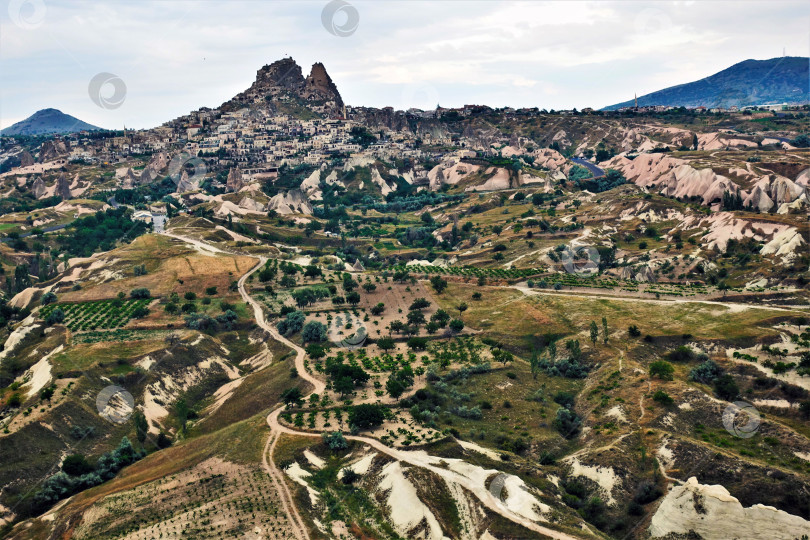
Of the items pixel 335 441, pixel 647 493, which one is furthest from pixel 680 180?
pixel 335 441

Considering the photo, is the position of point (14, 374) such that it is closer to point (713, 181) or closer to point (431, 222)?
point (431, 222)

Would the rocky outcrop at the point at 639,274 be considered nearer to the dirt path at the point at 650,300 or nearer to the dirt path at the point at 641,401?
the dirt path at the point at 650,300

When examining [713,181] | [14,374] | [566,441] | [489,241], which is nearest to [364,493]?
[566,441]

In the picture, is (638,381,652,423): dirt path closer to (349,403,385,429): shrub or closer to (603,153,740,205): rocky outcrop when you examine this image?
(349,403,385,429): shrub

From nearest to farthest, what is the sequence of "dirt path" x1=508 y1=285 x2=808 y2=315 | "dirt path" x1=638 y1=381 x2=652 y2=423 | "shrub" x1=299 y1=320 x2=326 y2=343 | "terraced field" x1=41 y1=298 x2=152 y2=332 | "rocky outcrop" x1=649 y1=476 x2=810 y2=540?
"rocky outcrop" x1=649 y1=476 x2=810 y2=540 → "dirt path" x1=638 y1=381 x2=652 y2=423 → "dirt path" x1=508 y1=285 x2=808 y2=315 → "shrub" x1=299 y1=320 x2=326 y2=343 → "terraced field" x1=41 y1=298 x2=152 y2=332

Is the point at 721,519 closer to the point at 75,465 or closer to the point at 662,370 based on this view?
the point at 662,370

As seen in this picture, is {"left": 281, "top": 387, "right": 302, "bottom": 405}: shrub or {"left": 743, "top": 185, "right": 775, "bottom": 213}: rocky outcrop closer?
{"left": 281, "top": 387, "right": 302, "bottom": 405}: shrub

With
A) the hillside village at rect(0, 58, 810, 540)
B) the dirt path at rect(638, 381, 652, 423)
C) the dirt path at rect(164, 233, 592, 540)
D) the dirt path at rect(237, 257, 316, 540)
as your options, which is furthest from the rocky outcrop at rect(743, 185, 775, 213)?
the dirt path at rect(164, 233, 592, 540)
